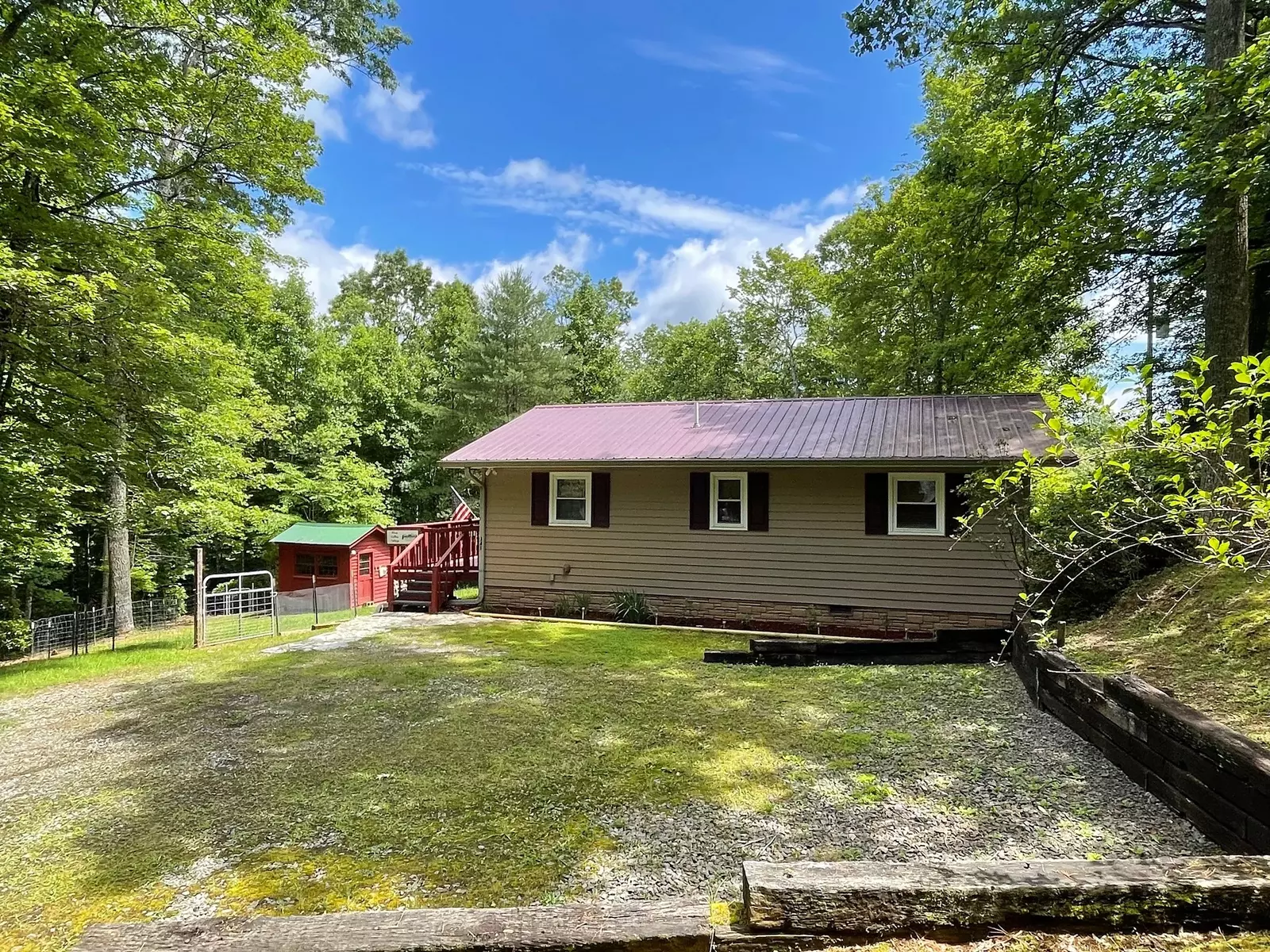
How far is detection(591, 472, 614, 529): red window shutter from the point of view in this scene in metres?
10.6

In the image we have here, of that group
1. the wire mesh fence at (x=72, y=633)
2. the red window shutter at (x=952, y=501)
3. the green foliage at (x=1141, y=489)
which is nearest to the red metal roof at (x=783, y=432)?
the red window shutter at (x=952, y=501)

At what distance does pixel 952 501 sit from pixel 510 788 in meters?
7.43

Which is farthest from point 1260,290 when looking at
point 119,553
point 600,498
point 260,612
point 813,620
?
point 119,553

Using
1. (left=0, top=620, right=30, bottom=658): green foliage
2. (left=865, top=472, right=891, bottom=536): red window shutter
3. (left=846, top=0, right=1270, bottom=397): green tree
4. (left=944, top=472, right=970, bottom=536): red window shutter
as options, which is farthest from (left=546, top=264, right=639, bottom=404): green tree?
(left=944, top=472, right=970, bottom=536): red window shutter

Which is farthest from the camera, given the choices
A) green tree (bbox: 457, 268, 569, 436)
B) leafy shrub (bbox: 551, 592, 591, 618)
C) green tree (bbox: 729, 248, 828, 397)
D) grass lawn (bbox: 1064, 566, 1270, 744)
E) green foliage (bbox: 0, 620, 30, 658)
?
green tree (bbox: 729, 248, 828, 397)

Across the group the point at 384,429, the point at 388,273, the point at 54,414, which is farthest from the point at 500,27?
the point at 388,273

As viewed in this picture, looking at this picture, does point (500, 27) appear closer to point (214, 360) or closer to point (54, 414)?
point (214, 360)

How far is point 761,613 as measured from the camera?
968cm

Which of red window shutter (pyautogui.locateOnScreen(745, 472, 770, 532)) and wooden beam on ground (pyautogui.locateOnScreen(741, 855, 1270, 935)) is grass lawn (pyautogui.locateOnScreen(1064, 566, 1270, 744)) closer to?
wooden beam on ground (pyautogui.locateOnScreen(741, 855, 1270, 935))

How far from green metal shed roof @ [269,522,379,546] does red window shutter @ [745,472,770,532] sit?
12.1 meters

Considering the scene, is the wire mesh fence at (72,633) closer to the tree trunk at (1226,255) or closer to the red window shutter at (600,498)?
the red window shutter at (600,498)

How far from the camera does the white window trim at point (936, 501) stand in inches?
348

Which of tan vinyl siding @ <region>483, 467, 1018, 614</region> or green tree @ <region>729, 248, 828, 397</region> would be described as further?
green tree @ <region>729, 248, 828, 397</region>

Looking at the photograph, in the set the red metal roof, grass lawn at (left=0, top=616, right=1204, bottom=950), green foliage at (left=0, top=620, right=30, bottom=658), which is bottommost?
green foliage at (left=0, top=620, right=30, bottom=658)
